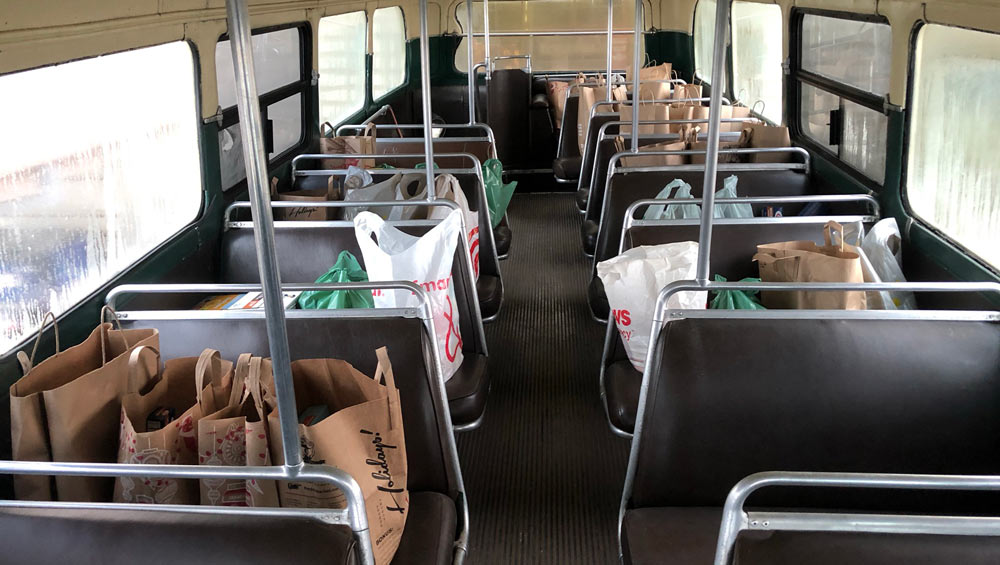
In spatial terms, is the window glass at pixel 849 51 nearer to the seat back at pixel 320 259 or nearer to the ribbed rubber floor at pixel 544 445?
the ribbed rubber floor at pixel 544 445

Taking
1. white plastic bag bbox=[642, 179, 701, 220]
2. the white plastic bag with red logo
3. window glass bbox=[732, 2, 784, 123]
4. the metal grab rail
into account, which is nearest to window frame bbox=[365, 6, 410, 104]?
window glass bbox=[732, 2, 784, 123]

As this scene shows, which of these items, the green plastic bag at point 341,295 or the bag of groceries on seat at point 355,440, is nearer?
the bag of groceries on seat at point 355,440

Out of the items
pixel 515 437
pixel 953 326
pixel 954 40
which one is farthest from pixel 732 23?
pixel 953 326

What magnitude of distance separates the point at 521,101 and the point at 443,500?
20.1 ft

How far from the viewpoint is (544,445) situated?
3229 mm

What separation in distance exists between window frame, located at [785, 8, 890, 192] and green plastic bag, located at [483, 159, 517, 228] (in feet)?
5.16

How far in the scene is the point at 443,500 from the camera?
202cm

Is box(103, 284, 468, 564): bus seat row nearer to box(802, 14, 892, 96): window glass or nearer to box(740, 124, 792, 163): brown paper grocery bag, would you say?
box(802, 14, 892, 96): window glass

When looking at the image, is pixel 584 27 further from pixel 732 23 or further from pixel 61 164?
pixel 61 164

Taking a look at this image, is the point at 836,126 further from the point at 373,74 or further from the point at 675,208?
the point at 373,74

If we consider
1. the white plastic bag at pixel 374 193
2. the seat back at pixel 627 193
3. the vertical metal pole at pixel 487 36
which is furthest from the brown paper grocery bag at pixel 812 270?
the vertical metal pole at pixel 487 36

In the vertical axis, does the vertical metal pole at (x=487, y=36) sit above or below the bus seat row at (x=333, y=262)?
above

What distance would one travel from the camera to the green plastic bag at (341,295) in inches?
98.9

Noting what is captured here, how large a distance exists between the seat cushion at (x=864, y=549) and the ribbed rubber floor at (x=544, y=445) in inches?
54.0
